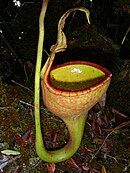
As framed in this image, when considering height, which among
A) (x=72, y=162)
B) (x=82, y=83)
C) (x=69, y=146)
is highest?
(x=82, y=83)

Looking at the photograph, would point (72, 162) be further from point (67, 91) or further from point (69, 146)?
point (67, 91)

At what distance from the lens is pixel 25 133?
5.00 feet

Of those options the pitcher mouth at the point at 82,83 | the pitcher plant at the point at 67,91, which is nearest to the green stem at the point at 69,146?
the pitcher plant at the point at 67,91

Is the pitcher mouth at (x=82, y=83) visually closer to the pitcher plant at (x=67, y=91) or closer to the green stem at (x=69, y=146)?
the pitcher plant at (x=67, y=91)

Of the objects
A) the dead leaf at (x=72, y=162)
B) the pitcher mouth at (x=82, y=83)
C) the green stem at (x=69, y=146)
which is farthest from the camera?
the dead leaf at (x=72, y=162)

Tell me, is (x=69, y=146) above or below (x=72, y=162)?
above

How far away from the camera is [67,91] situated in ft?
3.90

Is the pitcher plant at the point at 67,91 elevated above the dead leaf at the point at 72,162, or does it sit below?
above

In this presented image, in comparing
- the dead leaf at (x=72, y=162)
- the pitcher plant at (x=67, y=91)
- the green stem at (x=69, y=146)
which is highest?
the pitcher plant at (x=67, y=91)

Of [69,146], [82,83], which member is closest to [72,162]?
[69,146]

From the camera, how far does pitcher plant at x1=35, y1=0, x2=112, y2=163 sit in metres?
1.19

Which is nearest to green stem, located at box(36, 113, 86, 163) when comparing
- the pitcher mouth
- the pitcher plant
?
the pitcher plant

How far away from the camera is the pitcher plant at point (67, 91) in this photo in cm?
119

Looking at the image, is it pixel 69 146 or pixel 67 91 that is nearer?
pixel 67 91
